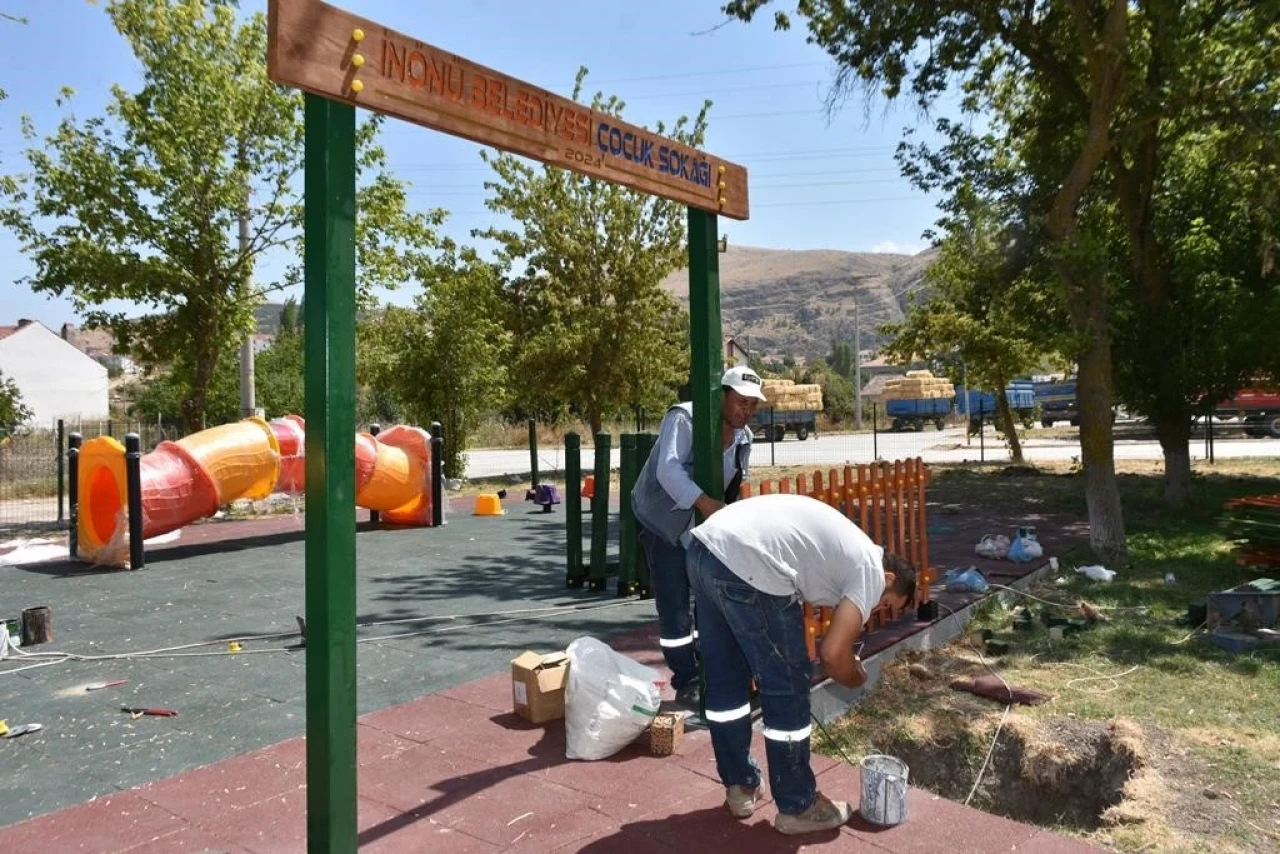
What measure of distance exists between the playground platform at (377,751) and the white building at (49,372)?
49162 millimetres

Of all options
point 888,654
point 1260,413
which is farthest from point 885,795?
point 1260,413

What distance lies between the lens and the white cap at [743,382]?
Result: 4984 millimetres

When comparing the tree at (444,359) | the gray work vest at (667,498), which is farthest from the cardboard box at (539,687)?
the tree at (444,359)

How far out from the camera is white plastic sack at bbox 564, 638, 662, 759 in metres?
4.55

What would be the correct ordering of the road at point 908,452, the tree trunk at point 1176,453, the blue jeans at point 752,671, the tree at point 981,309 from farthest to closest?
the road at point 908,452 < the tree trunk at point 1176,453 < the tree at point 981,309 < the blue jeans at point 752,671

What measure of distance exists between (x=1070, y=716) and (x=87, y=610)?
7.80m

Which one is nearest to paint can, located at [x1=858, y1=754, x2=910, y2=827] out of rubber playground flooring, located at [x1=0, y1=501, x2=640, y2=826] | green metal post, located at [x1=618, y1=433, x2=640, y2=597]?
rubber playground flooring, located at [x1=0, y1=501, x2=640, y2=826]

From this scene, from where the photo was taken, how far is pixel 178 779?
4.41m

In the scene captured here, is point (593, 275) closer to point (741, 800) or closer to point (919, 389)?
point (741, 800)

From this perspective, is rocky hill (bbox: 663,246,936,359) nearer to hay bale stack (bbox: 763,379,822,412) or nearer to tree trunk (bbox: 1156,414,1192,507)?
hay bale stack (bbox: 763,379,822,412)

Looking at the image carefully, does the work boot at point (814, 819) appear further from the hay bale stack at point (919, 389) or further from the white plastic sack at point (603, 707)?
the hay bale stack at point (919, 389)

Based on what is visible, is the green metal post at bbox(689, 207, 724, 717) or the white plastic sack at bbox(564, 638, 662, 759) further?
the green metal post at bbox(689, 207, 724, 717)

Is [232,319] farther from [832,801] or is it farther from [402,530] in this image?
[832,801]

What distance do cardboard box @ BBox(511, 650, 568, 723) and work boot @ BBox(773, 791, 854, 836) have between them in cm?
157
